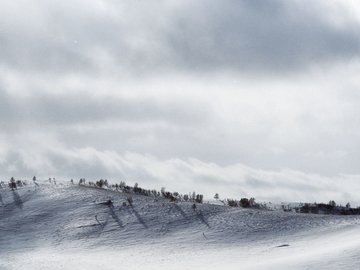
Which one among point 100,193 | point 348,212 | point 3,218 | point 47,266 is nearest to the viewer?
point 47,266

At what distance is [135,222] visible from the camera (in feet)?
94.6

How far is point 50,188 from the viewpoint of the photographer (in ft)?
115

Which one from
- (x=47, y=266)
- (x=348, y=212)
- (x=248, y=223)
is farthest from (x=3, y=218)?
(x=348, y=212)

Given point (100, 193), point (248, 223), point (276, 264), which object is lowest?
point (276, 264)

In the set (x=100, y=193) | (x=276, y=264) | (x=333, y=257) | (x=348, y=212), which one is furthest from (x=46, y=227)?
(x=348, y=212)

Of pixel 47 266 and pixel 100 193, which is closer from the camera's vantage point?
pixel 47 266

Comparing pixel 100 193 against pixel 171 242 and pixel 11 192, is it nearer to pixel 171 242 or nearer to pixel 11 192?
pixel 11 192

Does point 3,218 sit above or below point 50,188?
below

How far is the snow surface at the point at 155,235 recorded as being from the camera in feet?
71.2

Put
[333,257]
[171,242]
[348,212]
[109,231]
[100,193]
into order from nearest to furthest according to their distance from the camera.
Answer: [333,257] < [171,242] < [109,231] < [100,193] < [348,212]

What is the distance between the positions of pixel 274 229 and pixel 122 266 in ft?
29.0

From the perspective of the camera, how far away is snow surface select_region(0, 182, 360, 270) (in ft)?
71.2

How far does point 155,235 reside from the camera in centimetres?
2691

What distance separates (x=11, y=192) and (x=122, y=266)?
15373mm
